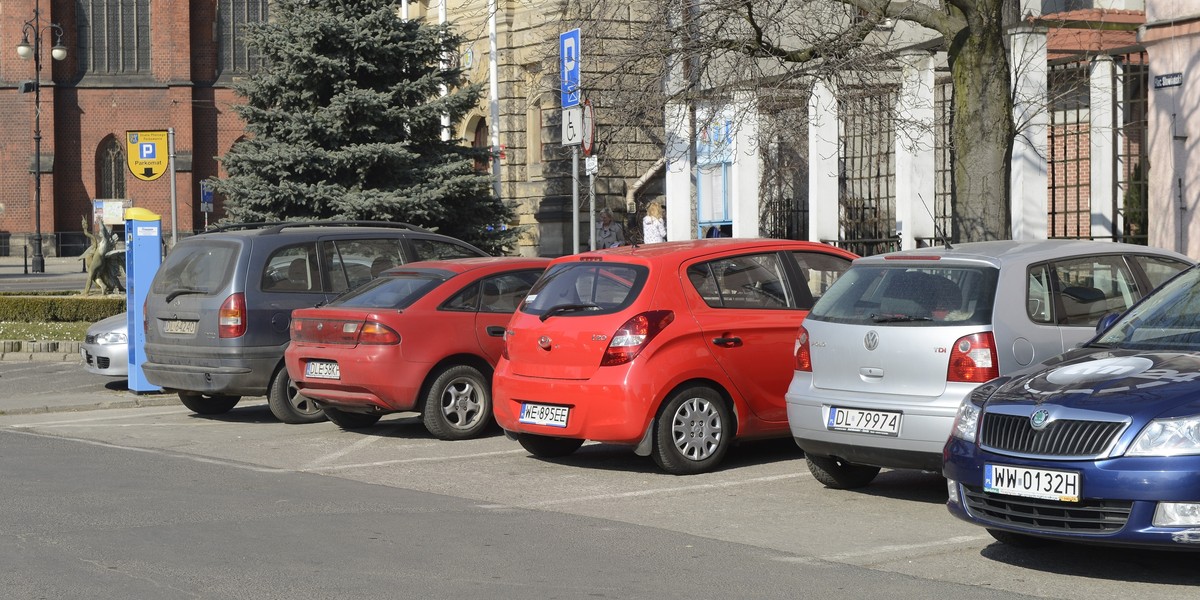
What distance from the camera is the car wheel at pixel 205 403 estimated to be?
585 inches

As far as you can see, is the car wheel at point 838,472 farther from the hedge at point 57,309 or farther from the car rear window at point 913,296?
the hedge at point 57,309

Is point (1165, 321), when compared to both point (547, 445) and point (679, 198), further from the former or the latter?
point (679, 198)

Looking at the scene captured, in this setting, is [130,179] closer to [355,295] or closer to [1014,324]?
[355,295]

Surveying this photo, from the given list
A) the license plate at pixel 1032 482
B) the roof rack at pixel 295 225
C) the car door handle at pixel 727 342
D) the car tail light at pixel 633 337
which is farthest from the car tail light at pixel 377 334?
the license plate at pixel 1032 482

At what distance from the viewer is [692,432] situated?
10.2 meters

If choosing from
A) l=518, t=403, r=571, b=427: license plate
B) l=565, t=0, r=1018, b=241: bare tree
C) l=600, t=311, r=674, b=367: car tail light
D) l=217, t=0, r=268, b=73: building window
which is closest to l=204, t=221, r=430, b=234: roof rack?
l=565, t=0, r=1018, b=241: bare tree

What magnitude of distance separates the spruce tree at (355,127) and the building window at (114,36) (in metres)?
45.9

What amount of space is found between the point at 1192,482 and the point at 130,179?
64.4 meters

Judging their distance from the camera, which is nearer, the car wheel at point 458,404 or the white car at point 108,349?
the car wheel at point 458,404

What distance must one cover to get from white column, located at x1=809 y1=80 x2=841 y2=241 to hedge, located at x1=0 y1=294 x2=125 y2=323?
1098 centimetres

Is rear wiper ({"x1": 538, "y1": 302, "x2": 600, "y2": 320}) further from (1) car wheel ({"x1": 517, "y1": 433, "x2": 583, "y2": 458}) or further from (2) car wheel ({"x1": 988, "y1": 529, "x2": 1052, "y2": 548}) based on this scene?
(2) car wheel ({"x1": 988, "y1": 529, "x2": 1052, "y2": 548})

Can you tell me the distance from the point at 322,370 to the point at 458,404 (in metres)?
1.16

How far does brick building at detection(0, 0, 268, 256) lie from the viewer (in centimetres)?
6456

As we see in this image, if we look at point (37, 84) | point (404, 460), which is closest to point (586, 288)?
point (404, 460)
